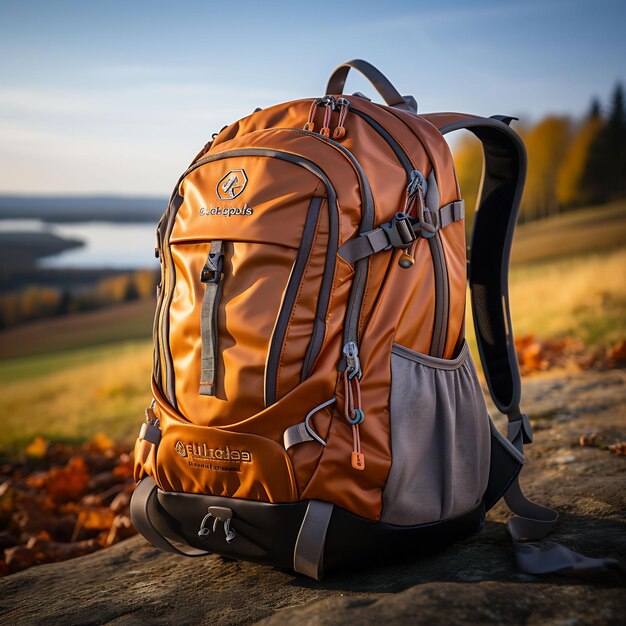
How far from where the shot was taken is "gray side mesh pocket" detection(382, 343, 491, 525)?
6.95 ft

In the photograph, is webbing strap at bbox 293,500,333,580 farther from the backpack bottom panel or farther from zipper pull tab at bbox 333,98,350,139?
zipper pull tab at bbox 333,98,350,139

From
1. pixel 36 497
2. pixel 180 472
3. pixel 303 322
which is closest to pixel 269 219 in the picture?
pixel 303 322

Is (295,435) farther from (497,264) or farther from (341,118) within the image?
(497,264)

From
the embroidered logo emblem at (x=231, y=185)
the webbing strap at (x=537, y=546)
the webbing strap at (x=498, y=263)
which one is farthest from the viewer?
the webbing strap at (x=498, y=263)

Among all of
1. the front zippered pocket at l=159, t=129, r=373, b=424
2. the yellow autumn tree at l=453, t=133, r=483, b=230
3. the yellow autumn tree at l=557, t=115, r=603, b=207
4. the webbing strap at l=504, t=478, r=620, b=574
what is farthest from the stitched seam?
the yellow autumn tree at l=557, t=115, r=603, b=207

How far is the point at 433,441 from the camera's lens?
221cm

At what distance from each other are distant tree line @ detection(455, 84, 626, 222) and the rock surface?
27.2 m

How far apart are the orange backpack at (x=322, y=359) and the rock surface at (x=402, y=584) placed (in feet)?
0.32

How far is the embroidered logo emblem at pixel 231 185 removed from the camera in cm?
225

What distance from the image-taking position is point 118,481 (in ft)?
13.6

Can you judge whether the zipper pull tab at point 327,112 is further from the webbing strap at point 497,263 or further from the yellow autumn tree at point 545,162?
the yellow autumn tree at point 545,162

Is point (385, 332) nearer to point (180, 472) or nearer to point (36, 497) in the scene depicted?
point (180, 472)

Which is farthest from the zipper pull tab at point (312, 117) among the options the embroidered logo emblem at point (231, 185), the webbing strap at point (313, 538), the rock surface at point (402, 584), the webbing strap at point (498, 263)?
the rock surface at point (402, 584)

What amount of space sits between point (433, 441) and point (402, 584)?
0.46 m
